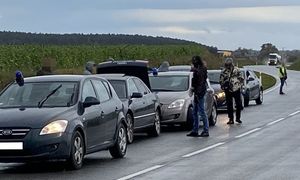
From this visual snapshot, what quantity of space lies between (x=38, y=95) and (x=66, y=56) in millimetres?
40565

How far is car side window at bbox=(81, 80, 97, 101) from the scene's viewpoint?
561 inches

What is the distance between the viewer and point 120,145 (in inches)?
607

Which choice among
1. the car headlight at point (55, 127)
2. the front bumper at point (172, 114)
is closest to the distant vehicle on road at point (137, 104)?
the front bumper at point (172, 114)

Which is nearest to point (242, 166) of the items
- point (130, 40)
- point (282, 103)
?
point (282, 103)

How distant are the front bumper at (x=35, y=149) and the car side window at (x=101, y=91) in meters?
2.16

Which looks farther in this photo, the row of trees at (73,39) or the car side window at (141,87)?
the row of trees at (73,39)

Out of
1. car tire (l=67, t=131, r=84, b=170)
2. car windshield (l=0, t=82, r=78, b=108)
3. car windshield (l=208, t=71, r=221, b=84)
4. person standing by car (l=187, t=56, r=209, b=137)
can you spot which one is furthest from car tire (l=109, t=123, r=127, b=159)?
car windshield (l=208, t=71, r=221, b=84)

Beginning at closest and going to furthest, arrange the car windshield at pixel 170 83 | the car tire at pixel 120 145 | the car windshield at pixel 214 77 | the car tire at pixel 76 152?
the car tire at pixel 76 152 → the car tire at pixel 120 145 → the car windshield at pixel 170 83 → the car windshield at pixel 214 77

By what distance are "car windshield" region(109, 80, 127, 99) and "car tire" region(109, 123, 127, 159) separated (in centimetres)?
314

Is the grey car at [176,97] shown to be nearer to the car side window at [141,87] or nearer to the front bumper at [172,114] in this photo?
the front bumper at [172,114]

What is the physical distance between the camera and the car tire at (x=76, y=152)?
13219 millimetres

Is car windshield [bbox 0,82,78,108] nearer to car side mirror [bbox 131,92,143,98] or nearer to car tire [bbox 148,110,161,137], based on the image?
car side mirror [bbox 131,92,143,98]

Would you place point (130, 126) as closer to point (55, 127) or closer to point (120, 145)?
point (120, 145)

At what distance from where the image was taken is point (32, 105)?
13758 millimetres
